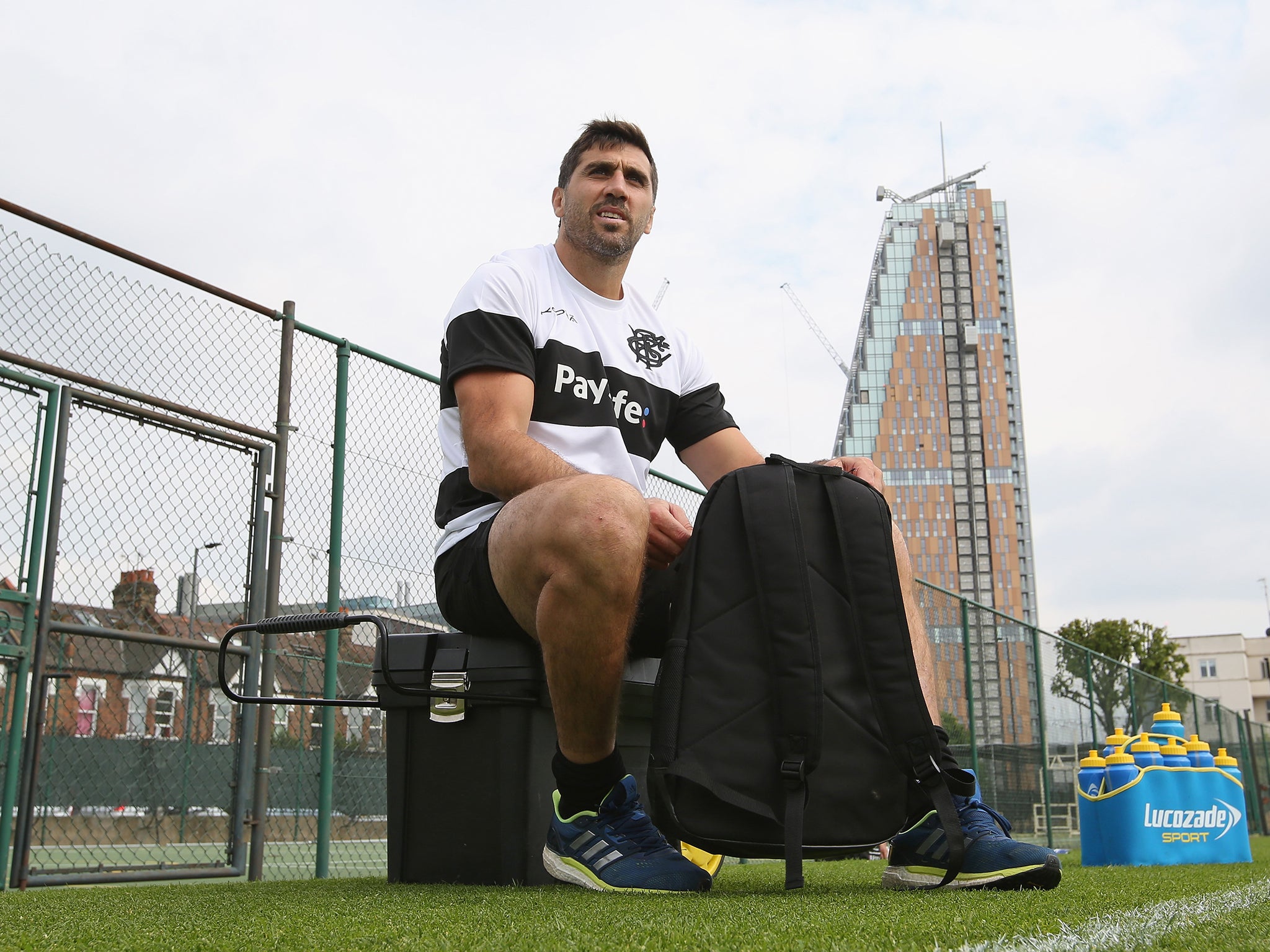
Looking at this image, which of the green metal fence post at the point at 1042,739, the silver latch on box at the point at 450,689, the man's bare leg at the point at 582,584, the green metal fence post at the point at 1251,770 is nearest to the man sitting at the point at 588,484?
the man's bare leg at the point at 582,584

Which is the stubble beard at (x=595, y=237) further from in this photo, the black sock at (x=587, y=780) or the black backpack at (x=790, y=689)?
the black sock at (x=587, y=780)

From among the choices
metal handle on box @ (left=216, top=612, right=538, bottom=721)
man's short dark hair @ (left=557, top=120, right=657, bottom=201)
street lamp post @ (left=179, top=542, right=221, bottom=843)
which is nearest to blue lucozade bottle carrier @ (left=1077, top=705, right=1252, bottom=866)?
metal handle on box @ (left=216, top=612, right=538, bottom=721)

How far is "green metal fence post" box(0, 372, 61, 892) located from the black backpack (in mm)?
2134

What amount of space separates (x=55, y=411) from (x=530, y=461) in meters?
2.01

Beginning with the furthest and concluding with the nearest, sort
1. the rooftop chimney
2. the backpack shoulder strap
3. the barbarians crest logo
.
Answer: the rooftop chimney, the barbarians crest logo, the backpack shoulder strap

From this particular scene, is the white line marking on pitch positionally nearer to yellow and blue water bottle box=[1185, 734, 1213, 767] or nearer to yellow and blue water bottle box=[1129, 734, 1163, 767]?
yellow and blue water bottle box=[1129, 734, 1163, 767]

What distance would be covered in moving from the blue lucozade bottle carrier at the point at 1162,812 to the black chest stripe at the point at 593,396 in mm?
2572

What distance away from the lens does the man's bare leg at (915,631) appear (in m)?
1.92

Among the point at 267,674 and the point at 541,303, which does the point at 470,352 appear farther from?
the point at 267,674

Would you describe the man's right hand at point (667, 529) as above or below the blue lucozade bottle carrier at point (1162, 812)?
above

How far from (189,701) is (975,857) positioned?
3294 mm

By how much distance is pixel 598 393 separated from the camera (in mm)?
2436

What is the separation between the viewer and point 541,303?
8.04 ft

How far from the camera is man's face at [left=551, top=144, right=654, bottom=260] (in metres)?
2.68
